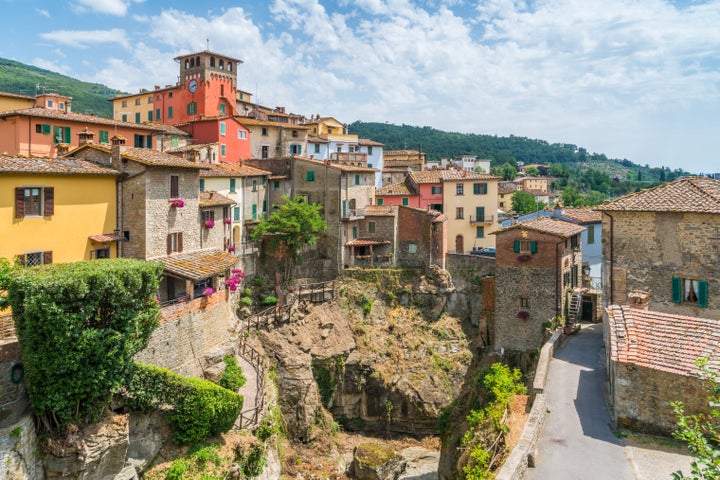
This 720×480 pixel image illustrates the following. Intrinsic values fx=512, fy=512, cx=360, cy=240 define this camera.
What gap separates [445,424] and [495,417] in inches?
887

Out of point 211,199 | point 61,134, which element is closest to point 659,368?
point 211,199

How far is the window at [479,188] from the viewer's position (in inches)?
2212

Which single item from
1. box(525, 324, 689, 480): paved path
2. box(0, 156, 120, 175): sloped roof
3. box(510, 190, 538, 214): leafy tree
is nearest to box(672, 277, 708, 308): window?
box(525, 324, 689, 480): paved path

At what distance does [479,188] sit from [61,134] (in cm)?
3986

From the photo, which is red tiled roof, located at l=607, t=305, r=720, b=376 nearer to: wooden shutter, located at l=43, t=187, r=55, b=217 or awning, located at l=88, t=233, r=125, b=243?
awning, located at l=88, t=233, r=125, b=243

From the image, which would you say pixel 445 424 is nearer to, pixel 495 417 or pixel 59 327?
pixel 495 417

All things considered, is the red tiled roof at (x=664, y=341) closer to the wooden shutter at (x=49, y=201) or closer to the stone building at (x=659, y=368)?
the stone building at (x=659, y=368)

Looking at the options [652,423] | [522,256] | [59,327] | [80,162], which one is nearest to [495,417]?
[652,423]

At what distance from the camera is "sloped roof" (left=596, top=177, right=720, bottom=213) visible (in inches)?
1078

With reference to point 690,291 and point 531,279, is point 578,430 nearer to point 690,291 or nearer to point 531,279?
point 690,291

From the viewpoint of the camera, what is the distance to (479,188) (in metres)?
56.2

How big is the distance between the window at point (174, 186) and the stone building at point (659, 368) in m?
23.5

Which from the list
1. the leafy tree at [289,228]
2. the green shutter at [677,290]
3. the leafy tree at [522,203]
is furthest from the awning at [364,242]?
the leafy tree at [522,203]

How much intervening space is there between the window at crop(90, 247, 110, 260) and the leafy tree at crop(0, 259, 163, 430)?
21.3ft
